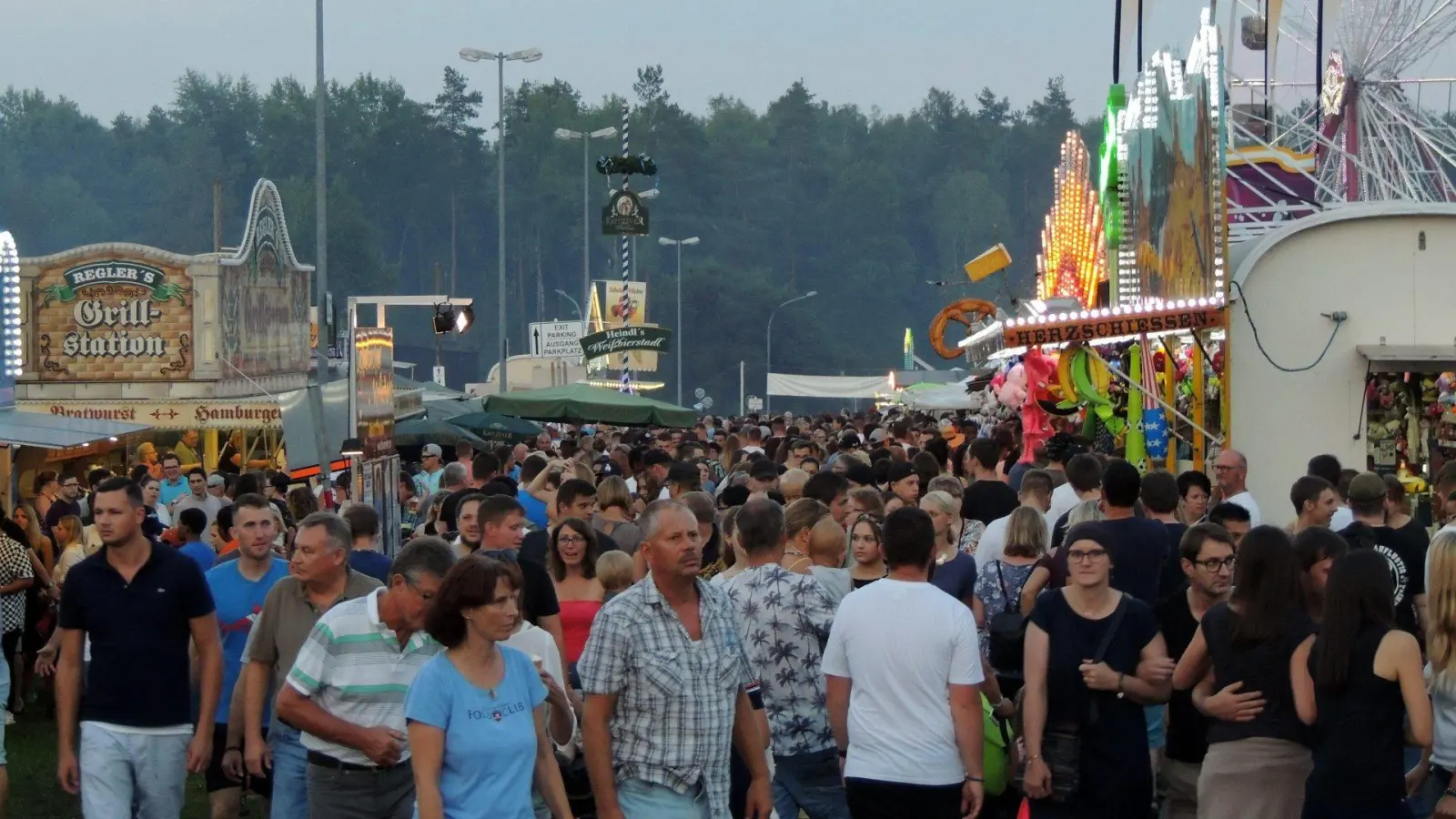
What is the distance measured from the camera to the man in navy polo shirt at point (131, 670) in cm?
711

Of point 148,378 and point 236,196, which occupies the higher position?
point 236,196

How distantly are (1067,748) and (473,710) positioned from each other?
87.1 inches

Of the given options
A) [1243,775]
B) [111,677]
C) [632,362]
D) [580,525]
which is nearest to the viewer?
[1243,775]

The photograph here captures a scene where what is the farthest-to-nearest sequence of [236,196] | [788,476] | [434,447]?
[236,196]
[434,447]
[788,476]

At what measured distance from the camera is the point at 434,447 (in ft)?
64.7

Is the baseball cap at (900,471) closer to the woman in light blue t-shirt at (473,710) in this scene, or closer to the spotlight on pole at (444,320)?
the woman in light blue t-shirt at (473,710)

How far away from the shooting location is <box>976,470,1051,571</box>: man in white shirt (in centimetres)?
898

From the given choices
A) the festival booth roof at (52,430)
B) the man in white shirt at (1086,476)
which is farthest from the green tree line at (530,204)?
the man in white shirt at (1086,476)

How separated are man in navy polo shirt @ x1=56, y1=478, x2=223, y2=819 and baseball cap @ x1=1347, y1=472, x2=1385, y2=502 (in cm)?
494

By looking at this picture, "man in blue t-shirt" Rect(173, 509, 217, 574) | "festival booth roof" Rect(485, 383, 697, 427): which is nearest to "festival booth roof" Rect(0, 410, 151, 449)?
"man in blue t-shirt" Rect(173, 509, 217, 574)

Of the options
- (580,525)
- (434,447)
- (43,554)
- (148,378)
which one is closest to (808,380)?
(148,378)

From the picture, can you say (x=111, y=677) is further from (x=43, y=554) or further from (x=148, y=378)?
(x=148, y=378)

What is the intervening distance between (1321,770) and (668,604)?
207 cm

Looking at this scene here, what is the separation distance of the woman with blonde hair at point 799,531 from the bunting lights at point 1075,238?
59.2ft
